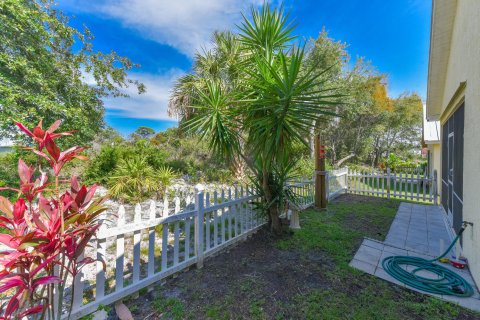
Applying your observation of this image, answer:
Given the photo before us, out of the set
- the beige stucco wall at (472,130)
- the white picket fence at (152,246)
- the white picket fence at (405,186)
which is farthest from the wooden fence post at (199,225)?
the white picket fence at (405,186)

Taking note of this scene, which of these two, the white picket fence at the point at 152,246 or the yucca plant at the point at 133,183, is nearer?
the white picket fence at the point at 152,246

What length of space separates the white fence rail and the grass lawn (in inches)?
7.4

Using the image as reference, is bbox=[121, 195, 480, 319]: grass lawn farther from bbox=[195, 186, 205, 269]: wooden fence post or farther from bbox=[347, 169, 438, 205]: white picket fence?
bbox=[347, 169, 438, 205]: white picket fence

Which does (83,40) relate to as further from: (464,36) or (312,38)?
(312,38)

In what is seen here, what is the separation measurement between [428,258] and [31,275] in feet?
15.3

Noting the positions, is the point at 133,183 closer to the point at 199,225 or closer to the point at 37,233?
the point at 199,225

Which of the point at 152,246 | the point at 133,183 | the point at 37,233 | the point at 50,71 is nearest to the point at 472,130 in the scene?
the point at 152,246

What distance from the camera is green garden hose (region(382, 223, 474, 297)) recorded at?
2469 millimetres

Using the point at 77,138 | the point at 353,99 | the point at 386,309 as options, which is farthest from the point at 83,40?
the point at 353,99

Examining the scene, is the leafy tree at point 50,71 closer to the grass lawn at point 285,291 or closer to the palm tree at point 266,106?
the palm tree at point 266,106

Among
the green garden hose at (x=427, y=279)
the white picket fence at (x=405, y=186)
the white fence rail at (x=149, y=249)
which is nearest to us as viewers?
the white fence rail at (x=149, y=249)

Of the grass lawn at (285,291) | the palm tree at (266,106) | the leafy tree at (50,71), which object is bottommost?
the grass lawn at (285,291)

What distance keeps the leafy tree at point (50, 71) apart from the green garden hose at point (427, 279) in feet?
26.8

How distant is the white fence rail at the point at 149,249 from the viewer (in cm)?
207
